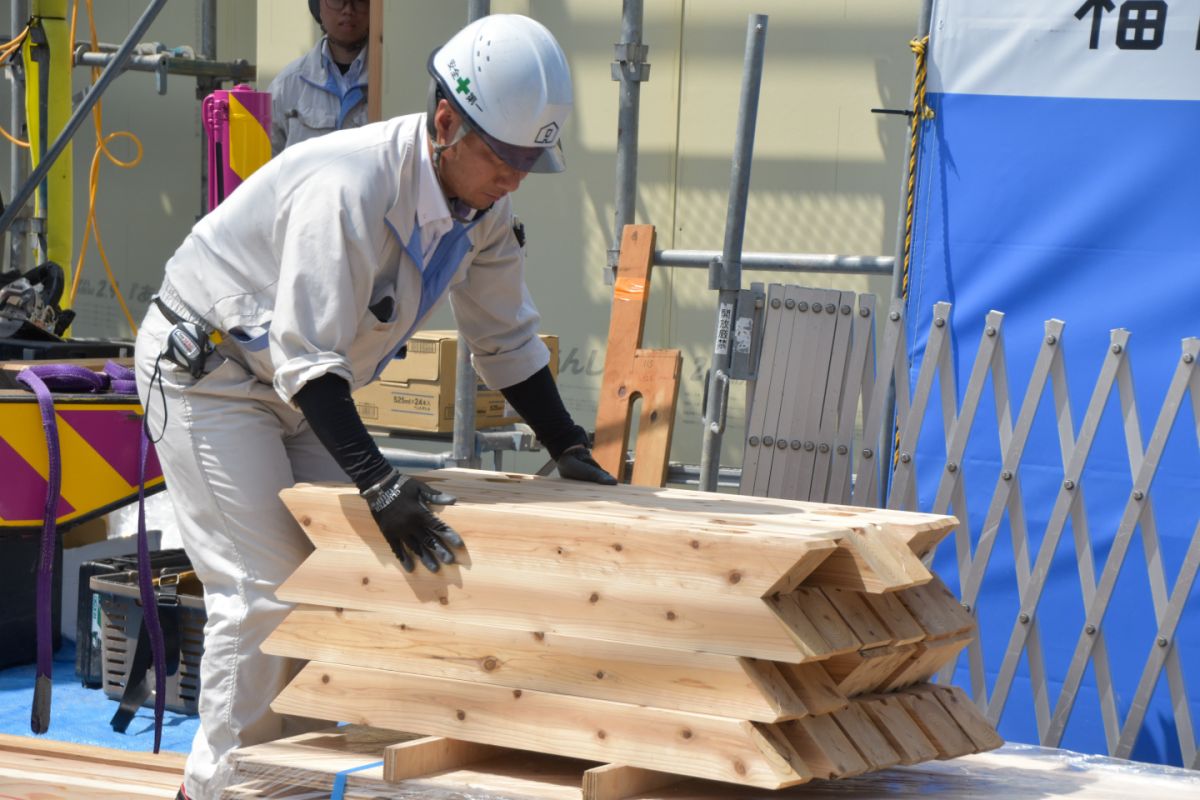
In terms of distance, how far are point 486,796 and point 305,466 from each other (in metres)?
0.95

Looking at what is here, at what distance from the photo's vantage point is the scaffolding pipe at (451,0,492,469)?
5391mm

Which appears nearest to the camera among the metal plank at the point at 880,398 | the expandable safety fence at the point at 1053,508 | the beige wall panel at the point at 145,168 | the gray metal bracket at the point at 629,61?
the expandable safety fence at the point at 1053,508

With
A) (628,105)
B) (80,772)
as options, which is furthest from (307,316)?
(628,105)

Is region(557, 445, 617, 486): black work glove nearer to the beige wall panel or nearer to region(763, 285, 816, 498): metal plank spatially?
region(763, 285, 816, 498): metal plank

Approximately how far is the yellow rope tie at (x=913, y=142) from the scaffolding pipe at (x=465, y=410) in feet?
5.08

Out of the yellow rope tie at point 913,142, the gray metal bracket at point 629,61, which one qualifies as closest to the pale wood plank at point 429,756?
the yellow rope tie at point 913,142

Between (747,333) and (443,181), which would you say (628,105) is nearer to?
(747,333)

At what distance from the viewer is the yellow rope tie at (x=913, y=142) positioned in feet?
14.7

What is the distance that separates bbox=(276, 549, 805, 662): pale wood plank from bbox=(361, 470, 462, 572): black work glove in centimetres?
4

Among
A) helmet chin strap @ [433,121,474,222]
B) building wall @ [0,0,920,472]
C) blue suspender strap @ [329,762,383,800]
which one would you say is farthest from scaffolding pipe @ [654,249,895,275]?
blue suspender strap @ [329,762,383,800]

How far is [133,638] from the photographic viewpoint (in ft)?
16.2

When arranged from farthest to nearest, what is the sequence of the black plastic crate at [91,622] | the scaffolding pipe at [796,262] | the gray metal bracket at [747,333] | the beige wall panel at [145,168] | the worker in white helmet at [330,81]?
the beige wall panel at [145,168] < the worker in white helmet at [330,81] < the black plastic crate at [91,622] < the scaffolding pipe at [796,262] < the gray metal bracket at [747,333]

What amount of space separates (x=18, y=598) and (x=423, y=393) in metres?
1.55

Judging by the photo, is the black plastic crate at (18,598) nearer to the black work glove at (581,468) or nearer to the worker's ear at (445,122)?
the black work glove at (581,468)
